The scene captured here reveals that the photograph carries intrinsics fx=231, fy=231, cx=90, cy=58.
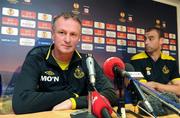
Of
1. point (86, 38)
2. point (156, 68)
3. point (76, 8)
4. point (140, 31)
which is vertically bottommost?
point (156, 68)

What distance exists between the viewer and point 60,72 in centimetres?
164

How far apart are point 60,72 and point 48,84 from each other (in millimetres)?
118

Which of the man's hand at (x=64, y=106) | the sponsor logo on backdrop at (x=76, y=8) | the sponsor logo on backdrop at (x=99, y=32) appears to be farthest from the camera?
the sponsor logo on backdrop at (x=99, y=32)

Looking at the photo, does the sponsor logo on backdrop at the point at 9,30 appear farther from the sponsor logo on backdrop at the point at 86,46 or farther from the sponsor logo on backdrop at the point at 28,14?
the sponsor logo on backdrop at the point at 86,46

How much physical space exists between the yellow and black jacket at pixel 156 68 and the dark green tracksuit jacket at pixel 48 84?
3.54ft

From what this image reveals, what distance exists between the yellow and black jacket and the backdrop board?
0.90ft

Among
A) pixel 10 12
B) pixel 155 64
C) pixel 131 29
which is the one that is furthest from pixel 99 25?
pixel 10 12

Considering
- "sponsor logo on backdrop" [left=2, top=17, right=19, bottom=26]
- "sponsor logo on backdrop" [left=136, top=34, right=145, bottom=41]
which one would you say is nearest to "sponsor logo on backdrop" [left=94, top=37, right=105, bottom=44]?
"sponsor logo on backdrop" [left=136, top=34, right=145, bottom=41]

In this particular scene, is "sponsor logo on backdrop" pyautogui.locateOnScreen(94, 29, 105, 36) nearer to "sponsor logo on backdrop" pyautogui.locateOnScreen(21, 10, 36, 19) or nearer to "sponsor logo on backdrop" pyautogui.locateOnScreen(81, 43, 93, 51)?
"sponsor logo on backdrop" pyautogui.locateOnScreen(81, 43, 93, 51)

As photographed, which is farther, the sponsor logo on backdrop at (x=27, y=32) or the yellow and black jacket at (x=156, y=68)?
the yellow and black jacket at (x=156, y=68)

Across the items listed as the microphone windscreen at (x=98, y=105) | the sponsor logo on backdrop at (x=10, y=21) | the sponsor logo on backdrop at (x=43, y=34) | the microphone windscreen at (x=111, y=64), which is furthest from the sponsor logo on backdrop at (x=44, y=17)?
the microphone windscreen at (x=98, y=105)

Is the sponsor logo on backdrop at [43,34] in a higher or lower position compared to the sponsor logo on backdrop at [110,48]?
higher

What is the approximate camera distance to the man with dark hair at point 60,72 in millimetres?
1427

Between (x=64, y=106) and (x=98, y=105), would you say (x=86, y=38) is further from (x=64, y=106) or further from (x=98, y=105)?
Answer: (x=98, y=105)
